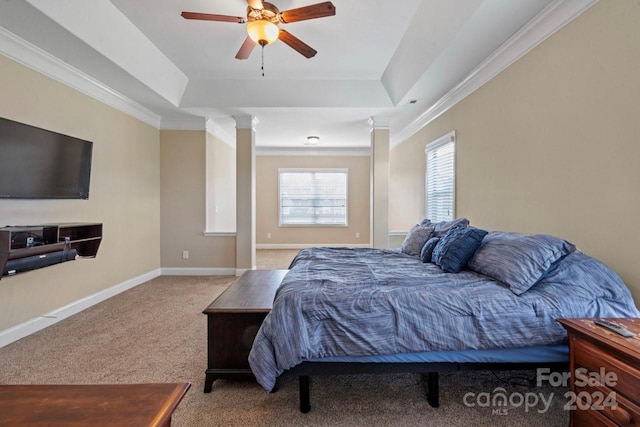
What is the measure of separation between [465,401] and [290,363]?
3.68 feet

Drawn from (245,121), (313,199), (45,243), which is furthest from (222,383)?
(313,199)

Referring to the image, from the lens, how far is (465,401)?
5.87ft

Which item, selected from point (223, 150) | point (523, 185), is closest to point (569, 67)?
point (523, 185)

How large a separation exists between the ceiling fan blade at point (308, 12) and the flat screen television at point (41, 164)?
7.75 feet

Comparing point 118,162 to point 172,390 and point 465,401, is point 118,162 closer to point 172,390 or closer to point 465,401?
point 172,390

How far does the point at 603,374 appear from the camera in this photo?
1269 millimetres

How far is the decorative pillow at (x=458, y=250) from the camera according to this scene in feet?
7.28

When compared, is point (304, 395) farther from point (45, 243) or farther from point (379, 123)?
point (379, 123)

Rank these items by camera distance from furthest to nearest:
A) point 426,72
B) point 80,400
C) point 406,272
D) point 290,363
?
point 426,72 < point 406,272 < point 290,363 < point 80,400

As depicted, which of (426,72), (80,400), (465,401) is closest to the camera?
(80,400)

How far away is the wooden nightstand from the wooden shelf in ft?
12.1

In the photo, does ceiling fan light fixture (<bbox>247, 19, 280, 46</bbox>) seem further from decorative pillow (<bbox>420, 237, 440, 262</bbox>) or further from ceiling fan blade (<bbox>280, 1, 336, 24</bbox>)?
decorative pillow (<bbox>420, 237, 440, 262</bbox>)

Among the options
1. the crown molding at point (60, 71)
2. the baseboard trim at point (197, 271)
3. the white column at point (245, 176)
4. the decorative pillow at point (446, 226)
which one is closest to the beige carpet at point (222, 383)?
the decorative pillow at point (446, 226)

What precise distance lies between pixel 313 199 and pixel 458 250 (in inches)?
217
